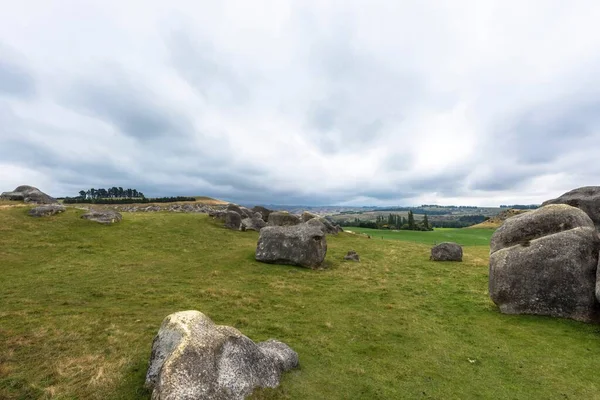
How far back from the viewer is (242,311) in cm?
1809

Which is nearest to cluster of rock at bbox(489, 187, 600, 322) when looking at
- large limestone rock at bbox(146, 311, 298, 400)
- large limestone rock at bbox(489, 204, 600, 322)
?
large limestone rock at bbox(489, 204, 600, 322)

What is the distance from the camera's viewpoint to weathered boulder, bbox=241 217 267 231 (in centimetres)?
5109

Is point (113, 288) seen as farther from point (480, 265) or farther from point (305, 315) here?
point (480, 265)

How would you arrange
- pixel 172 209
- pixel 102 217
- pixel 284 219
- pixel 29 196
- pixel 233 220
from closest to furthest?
pixel 102 217 < pixel 233 220 < pixel 284 219 < pixel 29 196 < pixel 172 209

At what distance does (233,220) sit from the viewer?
51188 millimetres

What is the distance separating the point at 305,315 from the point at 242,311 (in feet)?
11.8

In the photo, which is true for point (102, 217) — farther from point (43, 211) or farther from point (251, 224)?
point (251, 224)

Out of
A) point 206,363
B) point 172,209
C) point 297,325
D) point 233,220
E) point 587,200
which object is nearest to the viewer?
point 206,363

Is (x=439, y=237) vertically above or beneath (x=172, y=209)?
beneath

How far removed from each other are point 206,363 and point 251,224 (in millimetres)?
43367

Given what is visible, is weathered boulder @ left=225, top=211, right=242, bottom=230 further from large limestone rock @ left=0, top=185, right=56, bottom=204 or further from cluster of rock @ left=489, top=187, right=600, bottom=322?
cluster of rock @ left=489, top=187, right=600, bottom=322

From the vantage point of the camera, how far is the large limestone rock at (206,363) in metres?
8.52

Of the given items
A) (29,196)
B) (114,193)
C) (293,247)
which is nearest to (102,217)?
(29,196)

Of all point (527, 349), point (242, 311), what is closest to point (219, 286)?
point (242, 311)
